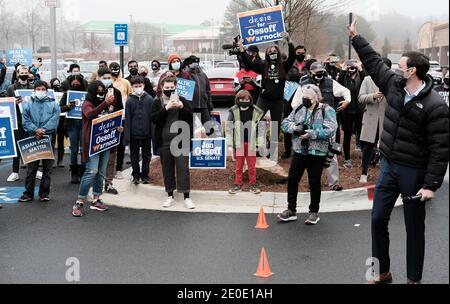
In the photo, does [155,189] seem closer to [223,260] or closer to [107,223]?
[107,223]

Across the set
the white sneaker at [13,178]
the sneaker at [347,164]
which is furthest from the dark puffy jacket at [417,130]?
the white sneaker at [13,178]

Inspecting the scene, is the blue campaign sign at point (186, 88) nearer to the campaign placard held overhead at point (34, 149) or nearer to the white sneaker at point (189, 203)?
the white sneaker at point (189, 203)

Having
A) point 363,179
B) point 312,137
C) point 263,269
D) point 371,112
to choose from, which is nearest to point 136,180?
point 312,137

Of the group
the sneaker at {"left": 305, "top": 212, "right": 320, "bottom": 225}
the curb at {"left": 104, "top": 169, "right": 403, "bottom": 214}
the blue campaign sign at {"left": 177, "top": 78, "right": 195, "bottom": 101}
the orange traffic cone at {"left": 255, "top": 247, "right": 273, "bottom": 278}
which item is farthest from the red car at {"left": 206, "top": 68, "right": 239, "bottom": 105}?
the orange traffic cone at {"left": 255, "top": 247, "right": 273, "bottom": 278}

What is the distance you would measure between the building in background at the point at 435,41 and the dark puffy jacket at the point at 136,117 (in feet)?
17.3

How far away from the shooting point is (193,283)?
18.2 ft

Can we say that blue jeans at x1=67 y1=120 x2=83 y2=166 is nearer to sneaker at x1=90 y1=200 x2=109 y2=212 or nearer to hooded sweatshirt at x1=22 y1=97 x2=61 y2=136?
hooded sweatshirt at x1=22 y1=97 x2=61 y2=136

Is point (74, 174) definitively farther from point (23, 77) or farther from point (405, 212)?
point (405, 212)

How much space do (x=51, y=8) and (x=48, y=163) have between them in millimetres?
7517

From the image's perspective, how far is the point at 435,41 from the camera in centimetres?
480

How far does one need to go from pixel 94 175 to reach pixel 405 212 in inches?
188

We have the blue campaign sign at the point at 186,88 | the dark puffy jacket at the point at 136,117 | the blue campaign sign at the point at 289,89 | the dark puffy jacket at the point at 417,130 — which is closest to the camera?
the dark puffy jacket at the point at 417,130

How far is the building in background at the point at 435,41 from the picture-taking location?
3971mm

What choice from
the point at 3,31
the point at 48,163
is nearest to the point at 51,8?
the point at 48,163
